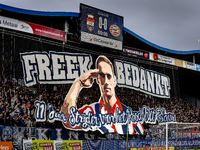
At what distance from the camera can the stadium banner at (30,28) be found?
18.5 meters

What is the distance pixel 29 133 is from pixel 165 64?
16.7 meters

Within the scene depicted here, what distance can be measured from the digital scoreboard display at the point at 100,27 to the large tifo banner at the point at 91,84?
4.21 ft

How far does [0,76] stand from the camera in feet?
58.8

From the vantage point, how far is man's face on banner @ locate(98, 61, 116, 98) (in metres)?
23.3

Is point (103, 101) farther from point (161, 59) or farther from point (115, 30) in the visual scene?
point (161, 59)

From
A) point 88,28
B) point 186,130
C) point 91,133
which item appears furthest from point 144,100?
point 88,28

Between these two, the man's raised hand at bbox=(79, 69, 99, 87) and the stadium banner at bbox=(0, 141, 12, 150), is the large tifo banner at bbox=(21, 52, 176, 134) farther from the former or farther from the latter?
the stadium banner at bbox=(0, 141, 12, 150)

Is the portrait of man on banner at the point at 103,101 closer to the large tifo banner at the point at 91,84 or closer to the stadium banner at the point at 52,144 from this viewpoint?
the large tifo banner at the point at 91,84

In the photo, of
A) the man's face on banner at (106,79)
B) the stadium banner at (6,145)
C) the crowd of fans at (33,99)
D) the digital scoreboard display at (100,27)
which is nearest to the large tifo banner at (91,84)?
the man's face on banner at (106,79)

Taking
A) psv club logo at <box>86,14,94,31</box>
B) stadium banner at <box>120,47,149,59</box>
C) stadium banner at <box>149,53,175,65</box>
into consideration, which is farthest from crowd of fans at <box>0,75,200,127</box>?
psv club logo at <box>86,14,94,31</box>

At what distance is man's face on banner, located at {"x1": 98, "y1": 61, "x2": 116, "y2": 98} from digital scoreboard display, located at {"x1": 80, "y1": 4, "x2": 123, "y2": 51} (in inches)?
64.7

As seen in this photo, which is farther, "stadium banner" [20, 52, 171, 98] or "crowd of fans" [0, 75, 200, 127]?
"stadium banner" [20, 52, 171, 98]

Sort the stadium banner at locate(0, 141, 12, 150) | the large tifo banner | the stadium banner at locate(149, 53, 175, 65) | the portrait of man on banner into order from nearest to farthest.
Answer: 1. the stadium banner at locate(0, 141, 12, 150)
2. the large tifo banner
3. the portrait of man on banner
4. the stadium banner at locate(149, 53, 175, 65)

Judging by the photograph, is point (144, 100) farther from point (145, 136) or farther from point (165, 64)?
point (165, 64)
